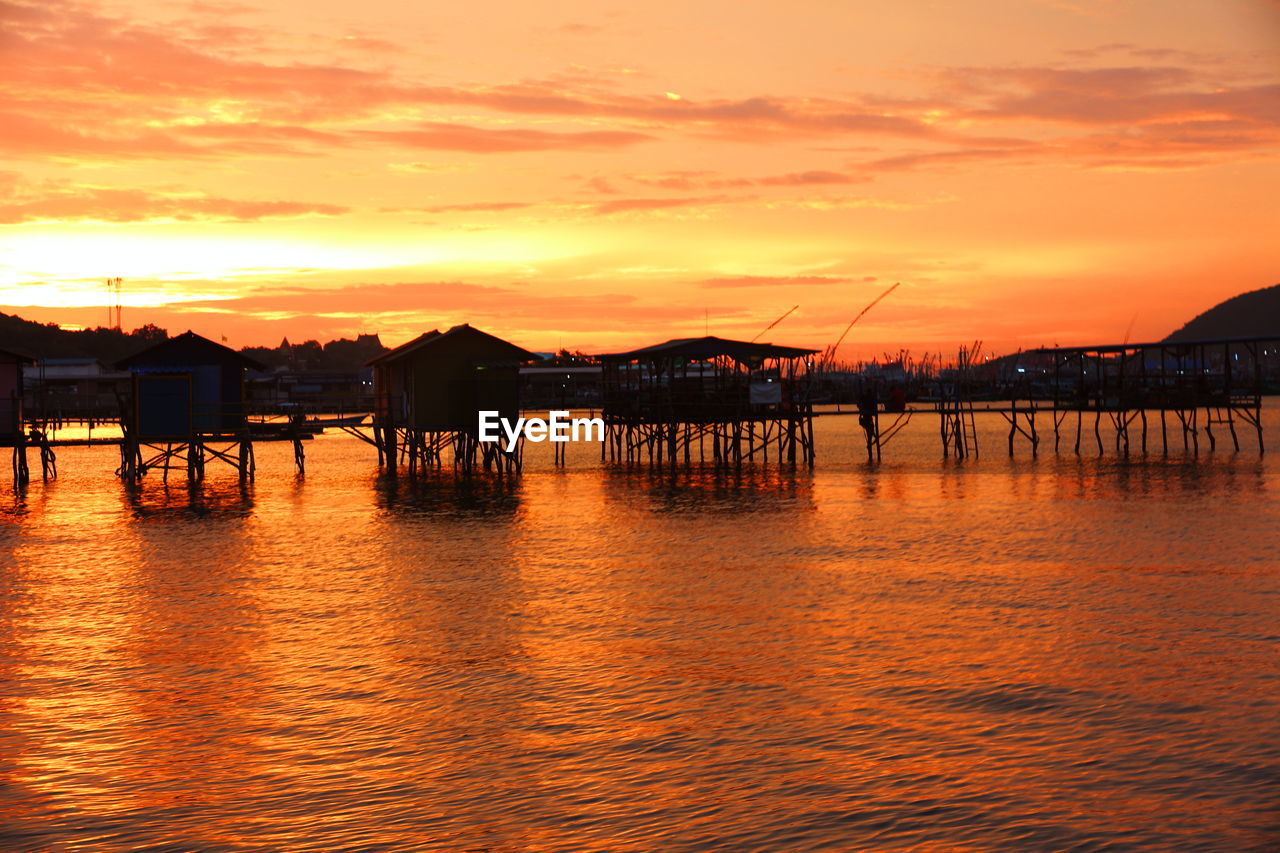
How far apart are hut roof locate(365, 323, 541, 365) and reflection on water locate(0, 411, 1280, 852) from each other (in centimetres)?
2076

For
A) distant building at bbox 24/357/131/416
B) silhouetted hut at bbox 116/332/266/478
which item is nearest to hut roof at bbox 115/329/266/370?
silhouetted hut at bbox 116/332/266/478

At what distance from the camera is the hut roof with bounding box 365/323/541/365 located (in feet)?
162

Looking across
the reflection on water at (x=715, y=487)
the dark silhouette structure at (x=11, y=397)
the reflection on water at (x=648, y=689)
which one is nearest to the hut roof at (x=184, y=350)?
the dark silhouette structure at (x=11, y=397)

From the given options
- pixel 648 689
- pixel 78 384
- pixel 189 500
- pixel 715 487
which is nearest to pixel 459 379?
pixel 715 487

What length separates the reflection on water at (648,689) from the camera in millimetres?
9594

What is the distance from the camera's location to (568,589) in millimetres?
20672

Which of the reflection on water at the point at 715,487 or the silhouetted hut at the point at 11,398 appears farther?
the silhouetted hut at the point at 11,398

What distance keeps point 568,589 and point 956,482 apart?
25.8 metres

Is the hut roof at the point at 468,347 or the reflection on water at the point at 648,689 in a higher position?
the hut roof at the point at 468,347

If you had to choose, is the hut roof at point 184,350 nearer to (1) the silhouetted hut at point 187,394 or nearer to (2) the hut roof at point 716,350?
(1) the silhouetted hut at point 187,394

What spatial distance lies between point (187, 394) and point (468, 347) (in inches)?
416

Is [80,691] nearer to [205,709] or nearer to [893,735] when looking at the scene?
[205,709]

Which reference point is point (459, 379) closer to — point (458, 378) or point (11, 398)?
point (458, 378)

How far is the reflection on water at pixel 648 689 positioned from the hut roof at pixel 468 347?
20764mm
